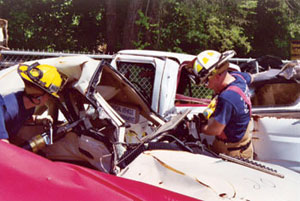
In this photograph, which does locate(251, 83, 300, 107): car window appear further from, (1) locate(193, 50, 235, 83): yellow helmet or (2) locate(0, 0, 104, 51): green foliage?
(2) locate(0, 0, 104, 51): green foliage

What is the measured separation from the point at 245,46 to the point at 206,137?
12929mm

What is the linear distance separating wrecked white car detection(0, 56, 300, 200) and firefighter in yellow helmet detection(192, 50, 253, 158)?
0.35 m

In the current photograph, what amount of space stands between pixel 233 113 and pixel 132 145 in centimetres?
112

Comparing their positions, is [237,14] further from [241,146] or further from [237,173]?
[237,173]

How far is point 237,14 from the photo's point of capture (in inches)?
631

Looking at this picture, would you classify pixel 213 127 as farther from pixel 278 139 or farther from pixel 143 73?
pixel 143 73

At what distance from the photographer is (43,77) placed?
10.7 ft

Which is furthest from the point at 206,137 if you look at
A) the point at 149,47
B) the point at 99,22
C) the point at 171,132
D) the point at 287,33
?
the point at 287,33

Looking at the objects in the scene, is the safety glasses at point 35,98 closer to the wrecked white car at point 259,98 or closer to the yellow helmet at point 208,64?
the wrecked white car at point 259,98

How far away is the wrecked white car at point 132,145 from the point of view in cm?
244

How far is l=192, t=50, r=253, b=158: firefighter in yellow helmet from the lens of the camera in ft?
12.1

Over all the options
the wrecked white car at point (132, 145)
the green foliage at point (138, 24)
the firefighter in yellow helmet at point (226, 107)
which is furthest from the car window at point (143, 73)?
the green foliage at point (138, 24)

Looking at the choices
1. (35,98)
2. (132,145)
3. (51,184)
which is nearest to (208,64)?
(132,145)

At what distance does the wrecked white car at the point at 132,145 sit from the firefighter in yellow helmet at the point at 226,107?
347 millimetres
